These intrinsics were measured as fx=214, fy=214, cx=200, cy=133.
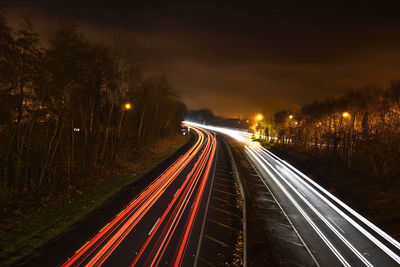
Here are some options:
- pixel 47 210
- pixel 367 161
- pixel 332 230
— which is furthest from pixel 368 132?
pixel 47 210

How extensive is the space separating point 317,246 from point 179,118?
55.2m

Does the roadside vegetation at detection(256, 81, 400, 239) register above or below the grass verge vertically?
above

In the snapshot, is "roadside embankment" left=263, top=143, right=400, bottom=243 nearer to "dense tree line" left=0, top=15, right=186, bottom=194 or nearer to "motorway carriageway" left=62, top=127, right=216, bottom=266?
"motorway carriageway" left=62, top=127, right=216, bottom=266

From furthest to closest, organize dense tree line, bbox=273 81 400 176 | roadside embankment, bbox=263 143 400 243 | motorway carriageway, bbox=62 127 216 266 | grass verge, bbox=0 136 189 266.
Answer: dense tree line, bbox=273 81 400 176, roadside embankment, bbox=263 143 400 243, grass verge, bbox=0 136 189 266, motorway carriageway, bbox=62 127 216 266

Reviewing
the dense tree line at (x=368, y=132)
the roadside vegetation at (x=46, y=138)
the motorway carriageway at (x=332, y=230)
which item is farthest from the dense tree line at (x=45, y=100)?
the dense tree line at (x=368, y=132)

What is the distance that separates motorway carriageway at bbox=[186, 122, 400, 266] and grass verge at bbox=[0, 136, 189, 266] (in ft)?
39.5

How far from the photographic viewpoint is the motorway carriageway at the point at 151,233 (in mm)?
8438

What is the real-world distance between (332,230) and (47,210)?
1582 cm

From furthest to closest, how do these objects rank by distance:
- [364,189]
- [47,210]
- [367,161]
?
[367,161], [364,189], [47,210]

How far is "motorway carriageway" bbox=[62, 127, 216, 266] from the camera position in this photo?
8.44 m

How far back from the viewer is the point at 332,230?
12.1 metres

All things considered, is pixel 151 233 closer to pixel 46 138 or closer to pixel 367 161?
pixel 46 138

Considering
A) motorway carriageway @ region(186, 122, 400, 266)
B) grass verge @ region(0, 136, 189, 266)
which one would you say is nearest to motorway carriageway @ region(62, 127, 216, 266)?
grass verge @ region(0, 136, 189, 266)

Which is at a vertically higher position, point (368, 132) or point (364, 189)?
point (368, 132)
